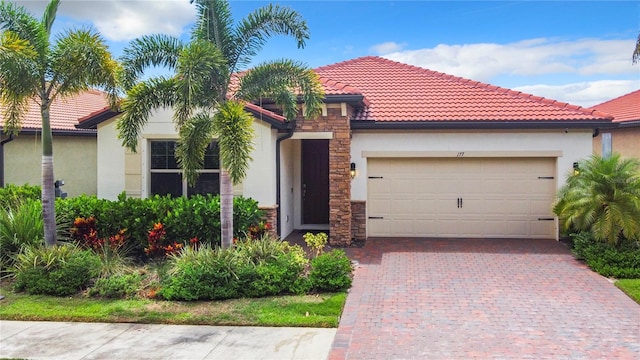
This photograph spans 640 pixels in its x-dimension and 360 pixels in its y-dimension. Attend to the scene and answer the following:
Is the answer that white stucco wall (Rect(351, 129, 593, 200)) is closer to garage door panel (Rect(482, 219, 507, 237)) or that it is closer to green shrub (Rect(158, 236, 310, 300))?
garage door panel (Rect(482, 219, 507, 237))

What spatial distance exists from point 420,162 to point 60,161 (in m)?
11.2

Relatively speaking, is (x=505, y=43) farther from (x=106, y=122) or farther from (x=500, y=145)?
(x=106, y=122)

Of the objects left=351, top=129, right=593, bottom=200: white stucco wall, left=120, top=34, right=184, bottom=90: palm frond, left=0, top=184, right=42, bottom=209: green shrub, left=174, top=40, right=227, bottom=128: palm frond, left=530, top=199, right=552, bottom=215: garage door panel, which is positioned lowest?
left=530, top=199, right=552, bottom=215: garage door panel

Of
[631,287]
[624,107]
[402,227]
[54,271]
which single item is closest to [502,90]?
[402,227]

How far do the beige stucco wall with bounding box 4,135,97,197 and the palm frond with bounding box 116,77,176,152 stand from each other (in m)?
8.28

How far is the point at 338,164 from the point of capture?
12391mm

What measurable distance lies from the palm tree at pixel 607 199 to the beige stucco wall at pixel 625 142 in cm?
707

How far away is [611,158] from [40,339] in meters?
10.6

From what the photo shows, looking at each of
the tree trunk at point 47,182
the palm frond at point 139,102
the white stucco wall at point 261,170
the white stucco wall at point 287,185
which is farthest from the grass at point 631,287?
the tree trunk at point 47,182

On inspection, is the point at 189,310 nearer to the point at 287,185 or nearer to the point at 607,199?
the point at 287,185

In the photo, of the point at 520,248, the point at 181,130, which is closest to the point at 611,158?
the point at 520,248

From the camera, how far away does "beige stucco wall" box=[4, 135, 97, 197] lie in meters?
15.6

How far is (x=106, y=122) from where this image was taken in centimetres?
1202

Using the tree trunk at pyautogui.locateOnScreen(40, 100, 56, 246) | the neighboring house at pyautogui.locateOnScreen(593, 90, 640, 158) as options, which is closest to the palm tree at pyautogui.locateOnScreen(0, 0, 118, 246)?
the tree trunk at pyautogui.locateOnScreen(40, 100, 56, 246)
